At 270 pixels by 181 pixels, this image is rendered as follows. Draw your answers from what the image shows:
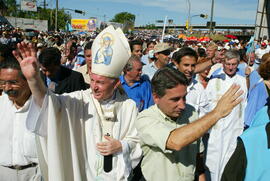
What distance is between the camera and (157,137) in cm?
189

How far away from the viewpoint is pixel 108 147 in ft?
7.29

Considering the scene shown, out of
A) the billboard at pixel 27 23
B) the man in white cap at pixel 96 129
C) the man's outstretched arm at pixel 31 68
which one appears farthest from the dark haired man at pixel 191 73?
the billboard at pixel 27 23

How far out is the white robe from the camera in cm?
220

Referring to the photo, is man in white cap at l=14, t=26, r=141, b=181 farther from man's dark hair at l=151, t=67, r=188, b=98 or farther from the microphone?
man's dark hair at l=151, t=67, r=188, b=98

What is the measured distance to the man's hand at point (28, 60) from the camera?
184 cm

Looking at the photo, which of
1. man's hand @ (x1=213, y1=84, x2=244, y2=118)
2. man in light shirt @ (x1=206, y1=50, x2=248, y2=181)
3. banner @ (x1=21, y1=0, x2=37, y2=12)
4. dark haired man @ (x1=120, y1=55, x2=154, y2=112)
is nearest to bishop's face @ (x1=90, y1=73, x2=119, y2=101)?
man's hand @ (x1=213, y1=84, x2=244, y2=118)

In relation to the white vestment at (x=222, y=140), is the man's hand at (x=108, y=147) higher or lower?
higher

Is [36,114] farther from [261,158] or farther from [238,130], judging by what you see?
[238,130]

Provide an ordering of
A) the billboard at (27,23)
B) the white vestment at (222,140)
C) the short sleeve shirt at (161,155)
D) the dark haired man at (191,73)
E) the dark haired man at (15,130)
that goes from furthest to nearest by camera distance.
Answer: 1. the billboard at (27,23)
2. the white vestment at (222,140)
3. the dark haired man at (191,73)
4. the dark haired man at (15,130)
5. the short sleeve shirt at (161,155)

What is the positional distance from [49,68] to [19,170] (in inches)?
72.1

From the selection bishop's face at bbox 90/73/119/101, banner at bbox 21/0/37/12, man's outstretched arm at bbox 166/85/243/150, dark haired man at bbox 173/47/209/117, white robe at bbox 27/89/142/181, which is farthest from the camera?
banner at bbox 21/0/37/12

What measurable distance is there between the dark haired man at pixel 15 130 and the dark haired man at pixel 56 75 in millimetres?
1330

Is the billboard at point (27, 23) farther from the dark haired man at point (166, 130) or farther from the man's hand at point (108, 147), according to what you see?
the dark haired man at point (166, 130)

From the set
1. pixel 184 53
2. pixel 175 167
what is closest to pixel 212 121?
pixel 175 167
